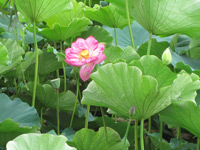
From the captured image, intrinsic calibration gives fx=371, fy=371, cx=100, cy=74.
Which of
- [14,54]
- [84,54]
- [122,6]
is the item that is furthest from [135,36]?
[84,54]

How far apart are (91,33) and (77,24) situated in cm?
19

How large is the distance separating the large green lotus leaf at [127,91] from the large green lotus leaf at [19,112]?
0.26 meters

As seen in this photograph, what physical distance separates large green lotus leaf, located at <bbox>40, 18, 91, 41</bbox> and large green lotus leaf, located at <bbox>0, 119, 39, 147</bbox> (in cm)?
42

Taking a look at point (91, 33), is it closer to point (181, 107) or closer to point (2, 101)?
point (2, 101)

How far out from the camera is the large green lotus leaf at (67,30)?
A: 1252 mm

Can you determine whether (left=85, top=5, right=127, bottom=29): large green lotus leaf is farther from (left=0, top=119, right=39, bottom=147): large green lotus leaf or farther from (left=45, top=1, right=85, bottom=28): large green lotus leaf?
(left=0, top=119, right=39, bottom=147): large green lotus leaf

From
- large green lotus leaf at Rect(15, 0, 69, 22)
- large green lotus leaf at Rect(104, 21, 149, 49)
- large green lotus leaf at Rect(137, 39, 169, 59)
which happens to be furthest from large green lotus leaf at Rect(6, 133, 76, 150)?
large green lotus leaf at Rect(104, 21, 149, 49)

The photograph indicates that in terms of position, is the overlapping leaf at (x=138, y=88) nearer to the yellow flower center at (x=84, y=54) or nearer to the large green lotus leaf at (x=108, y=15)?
the yellow flower center at (x=84, y=54)

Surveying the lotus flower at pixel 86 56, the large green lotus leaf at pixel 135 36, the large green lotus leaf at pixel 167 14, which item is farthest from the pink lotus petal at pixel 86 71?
the large green lotus leaf at pixel 135 36

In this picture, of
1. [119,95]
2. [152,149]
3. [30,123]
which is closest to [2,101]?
[30,123]

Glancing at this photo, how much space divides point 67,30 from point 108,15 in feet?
0.58

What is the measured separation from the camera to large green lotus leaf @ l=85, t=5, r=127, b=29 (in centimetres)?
133

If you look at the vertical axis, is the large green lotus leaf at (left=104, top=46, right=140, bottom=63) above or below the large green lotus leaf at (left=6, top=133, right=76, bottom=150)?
A: above

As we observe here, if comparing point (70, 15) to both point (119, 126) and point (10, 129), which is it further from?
point (10, 129)
